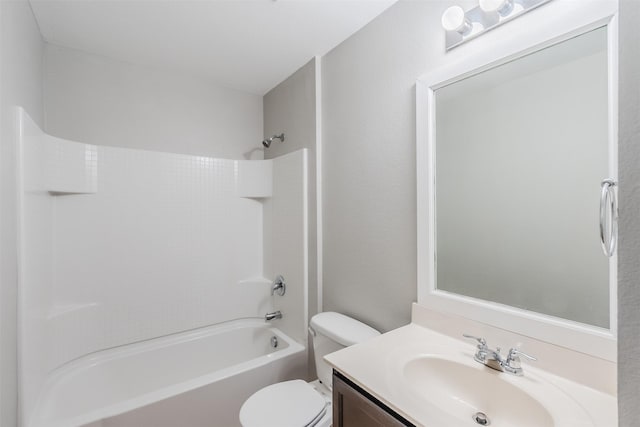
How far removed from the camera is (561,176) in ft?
3.21

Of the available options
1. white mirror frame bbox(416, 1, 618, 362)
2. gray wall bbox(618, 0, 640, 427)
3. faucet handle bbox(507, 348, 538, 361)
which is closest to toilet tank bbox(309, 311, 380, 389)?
white mirror frame bbox(416, 1, 618, 362)

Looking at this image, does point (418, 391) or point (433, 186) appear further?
point (433, 186)

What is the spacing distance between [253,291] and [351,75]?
6.07 feet

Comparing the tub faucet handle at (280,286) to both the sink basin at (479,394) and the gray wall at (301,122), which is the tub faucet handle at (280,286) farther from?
the sink basin at (479,394)

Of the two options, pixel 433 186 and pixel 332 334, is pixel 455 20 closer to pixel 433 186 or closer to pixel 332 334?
pixel 433 186

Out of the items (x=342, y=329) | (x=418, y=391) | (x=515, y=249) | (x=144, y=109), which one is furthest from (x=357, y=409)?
(x=144, y=109)

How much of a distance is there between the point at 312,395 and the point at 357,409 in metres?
0.69

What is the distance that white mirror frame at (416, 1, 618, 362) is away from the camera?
852 millimetres

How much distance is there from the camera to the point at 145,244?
212 cm

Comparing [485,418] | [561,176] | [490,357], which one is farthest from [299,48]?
[485,418]

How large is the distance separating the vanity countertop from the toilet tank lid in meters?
0.26

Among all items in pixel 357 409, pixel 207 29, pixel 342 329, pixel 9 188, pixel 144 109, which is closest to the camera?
pixel 357 409

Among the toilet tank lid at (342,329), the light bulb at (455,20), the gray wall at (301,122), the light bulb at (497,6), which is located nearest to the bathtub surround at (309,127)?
the gray wall at (301,122)

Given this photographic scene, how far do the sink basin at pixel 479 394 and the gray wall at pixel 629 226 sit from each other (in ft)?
1.36
